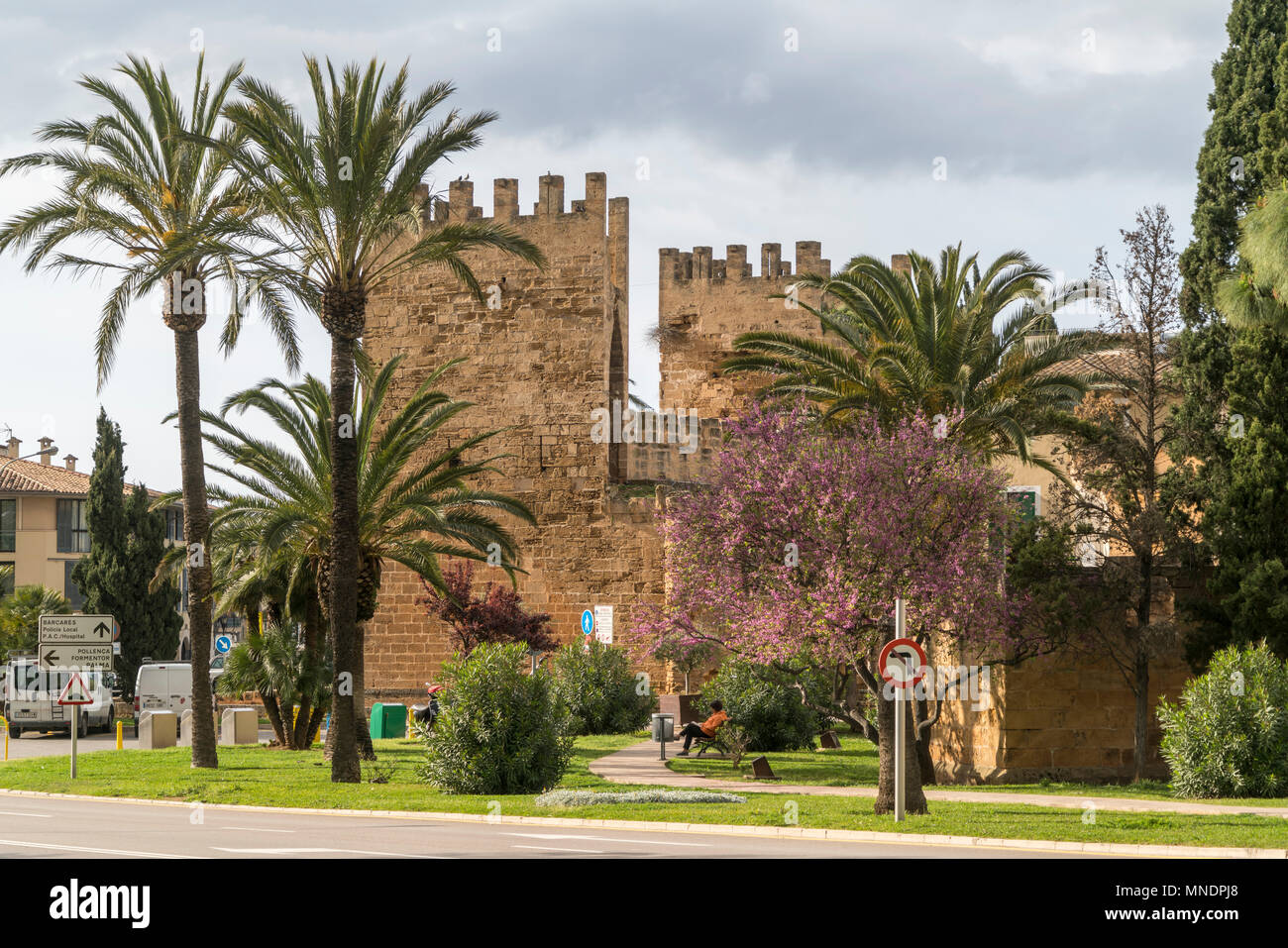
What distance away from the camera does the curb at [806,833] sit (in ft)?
40.8

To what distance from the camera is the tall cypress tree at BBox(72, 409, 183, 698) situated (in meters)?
48.1

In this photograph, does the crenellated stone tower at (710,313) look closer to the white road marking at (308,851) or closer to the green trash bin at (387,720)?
the green trash bin at (387,720)

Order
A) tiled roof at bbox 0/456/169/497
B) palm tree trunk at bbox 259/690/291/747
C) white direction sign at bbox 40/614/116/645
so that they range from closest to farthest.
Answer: white direction sign at bbox 40/614/116/645
palm tree trunk at bbox 259/690/291/747
tiled roof at bbox 0/456/169/497

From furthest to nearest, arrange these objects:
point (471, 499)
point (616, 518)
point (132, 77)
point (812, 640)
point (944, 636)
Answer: point (616, 518) < point (471, 499) < point (132, 77) < point (944, 636) < point (812, 640)

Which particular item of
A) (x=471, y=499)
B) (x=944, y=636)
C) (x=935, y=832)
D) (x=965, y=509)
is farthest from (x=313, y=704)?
(x=935, y=832)

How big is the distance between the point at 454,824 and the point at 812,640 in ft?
14.8

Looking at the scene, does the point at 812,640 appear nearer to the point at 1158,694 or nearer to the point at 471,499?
the point at 1158,694

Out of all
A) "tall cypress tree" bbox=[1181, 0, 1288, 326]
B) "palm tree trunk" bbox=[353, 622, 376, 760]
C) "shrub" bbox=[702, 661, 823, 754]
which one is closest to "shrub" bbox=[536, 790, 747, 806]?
"palm tree trunk" bbox=[353, 622, 376, 760]

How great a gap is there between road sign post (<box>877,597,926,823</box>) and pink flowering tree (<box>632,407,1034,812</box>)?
1.20 metres

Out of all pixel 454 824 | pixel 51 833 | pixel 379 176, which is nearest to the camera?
pixel 51 833

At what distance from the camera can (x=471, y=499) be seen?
24.7m

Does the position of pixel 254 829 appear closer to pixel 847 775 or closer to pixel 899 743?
pixel 899 743

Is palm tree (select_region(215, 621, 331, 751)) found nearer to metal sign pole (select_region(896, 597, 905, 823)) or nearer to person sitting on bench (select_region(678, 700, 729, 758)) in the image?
person sitting on bench (select_region(678, 700, 729, 758))

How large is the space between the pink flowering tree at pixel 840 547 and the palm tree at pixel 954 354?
3.45 metres
